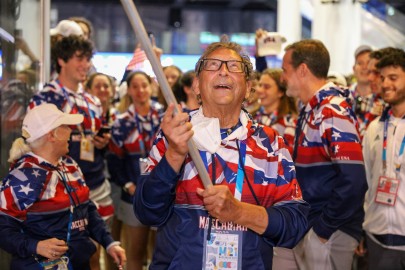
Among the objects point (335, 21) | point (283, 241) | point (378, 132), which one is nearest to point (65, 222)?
point (283, 241)

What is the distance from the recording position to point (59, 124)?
3.99 meters

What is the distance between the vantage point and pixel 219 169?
9.16 feet

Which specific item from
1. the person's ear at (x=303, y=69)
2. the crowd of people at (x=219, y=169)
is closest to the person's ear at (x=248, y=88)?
the crowd of people at (x=219, y=169)

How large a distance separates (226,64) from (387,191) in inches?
80.4

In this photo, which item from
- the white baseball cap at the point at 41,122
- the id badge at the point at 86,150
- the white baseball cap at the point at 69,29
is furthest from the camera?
the white baseball cap at the point at 69,29

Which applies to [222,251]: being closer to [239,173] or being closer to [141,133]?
[239,173]

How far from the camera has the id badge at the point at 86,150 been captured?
5352 mm

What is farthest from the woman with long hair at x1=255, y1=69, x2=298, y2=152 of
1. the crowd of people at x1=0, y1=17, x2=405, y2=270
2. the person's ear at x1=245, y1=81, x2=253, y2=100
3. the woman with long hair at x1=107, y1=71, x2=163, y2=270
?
the person's ear at x1=245, y1=81, x2=253, y2=100

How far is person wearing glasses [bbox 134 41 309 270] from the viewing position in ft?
8.91

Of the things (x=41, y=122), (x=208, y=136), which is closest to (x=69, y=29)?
(x=41, y=122)

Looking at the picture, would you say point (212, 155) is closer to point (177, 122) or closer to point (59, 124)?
point (177, 122)

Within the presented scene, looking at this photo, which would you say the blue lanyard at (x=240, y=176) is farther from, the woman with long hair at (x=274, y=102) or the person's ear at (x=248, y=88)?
the woman with long hair at (x=274, y=102)

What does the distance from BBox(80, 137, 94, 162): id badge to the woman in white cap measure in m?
1.14

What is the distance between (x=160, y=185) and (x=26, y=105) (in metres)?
3.00
